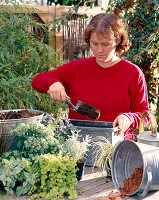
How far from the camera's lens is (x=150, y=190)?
54.5 inches

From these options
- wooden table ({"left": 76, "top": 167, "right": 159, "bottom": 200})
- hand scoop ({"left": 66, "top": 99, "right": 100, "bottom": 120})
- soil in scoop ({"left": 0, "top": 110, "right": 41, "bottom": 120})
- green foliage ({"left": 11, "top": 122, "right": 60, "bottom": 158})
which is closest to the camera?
wooden table ({"left": 76, "top": 167, "right": 159, "bottom": 200})

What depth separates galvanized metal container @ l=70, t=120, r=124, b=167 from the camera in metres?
1.64

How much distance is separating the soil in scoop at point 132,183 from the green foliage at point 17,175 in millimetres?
393

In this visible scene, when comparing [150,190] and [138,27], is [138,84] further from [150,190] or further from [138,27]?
[138,27]

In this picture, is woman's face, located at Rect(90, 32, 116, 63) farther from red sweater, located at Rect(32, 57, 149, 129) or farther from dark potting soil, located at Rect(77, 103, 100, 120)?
dark potting soil, located at Rect(77, 103, 100, 120)

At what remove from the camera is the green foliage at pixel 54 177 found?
4.57 feet

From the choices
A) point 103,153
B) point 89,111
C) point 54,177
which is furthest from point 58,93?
point 54,177

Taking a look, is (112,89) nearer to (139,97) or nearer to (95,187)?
(139,97)

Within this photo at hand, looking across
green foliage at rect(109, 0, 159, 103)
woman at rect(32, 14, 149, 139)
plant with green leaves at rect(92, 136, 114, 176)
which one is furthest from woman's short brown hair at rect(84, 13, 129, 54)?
green foliage at rect(109, 0, 159, 103)

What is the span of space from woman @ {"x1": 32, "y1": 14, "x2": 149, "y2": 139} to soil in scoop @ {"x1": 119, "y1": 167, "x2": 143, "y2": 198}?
0.62 m

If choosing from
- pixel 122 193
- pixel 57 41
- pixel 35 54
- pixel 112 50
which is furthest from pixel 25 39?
pixel 122 193

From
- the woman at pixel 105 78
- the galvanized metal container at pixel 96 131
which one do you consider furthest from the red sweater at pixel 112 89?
the galvanized metal container at pixel 96 131

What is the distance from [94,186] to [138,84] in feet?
2.93

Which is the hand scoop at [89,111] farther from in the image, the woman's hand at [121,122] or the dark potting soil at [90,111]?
the woman's hand at [121,122]
